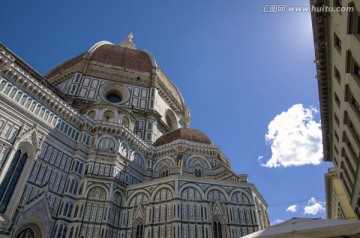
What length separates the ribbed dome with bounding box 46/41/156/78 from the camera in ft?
136

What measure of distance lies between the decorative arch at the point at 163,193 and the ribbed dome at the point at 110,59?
23.8m

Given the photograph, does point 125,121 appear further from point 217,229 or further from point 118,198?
point 217,229

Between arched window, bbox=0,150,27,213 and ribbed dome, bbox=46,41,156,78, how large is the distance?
21.4 m

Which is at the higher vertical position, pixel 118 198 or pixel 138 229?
pixel 118 198

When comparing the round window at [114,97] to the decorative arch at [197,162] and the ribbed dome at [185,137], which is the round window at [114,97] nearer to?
the ribbed dome at [185,137]

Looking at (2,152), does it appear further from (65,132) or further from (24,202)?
(65,132)

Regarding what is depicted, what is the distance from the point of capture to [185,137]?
3325cm

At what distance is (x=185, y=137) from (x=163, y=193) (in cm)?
994

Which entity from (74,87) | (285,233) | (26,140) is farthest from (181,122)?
(285,233)

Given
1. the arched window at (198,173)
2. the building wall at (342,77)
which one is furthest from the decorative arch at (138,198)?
the building wall at (342,77)

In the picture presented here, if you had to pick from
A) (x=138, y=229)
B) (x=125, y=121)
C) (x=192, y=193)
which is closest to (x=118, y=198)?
(x=138, y=229)

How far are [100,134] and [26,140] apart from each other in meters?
7.84

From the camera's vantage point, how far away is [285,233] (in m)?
6.18

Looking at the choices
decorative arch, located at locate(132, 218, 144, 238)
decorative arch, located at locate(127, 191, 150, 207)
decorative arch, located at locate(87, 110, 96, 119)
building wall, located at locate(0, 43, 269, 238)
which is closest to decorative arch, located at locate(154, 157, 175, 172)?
building wall, located at locate(0, 43, 269, 238)
